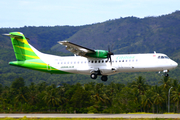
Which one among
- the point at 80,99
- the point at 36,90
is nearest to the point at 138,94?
the point at 80,99

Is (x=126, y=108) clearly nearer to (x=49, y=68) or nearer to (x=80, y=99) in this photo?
(x=80, y=99)

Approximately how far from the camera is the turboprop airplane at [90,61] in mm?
37438

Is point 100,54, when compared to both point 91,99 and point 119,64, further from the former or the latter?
point 91,99

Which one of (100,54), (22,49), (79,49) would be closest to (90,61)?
(100,54)

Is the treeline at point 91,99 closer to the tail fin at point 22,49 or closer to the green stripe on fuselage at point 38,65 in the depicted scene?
the tail fin at point 22,49

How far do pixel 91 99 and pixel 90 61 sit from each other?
7671cm

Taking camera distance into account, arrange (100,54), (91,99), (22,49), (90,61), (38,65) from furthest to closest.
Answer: (91,99), (22,49), (38,65), (90,61), (100,54)

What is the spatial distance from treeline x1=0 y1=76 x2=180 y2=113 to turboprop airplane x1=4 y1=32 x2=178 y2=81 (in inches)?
2476

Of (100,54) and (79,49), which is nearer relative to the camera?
(79,49)

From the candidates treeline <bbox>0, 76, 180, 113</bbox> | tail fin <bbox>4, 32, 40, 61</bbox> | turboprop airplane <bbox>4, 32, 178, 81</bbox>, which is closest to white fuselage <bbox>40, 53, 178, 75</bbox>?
turboprop airplane <bbox>4, 32, 178, 81</bbox>

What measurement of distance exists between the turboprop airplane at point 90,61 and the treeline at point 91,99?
62.9m

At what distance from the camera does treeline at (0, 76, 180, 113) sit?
354 feet

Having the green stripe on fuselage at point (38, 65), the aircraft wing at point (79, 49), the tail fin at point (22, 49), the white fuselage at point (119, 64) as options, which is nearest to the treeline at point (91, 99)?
the tail fin at point (22, 49)

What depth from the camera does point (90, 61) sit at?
3934 centimetres
